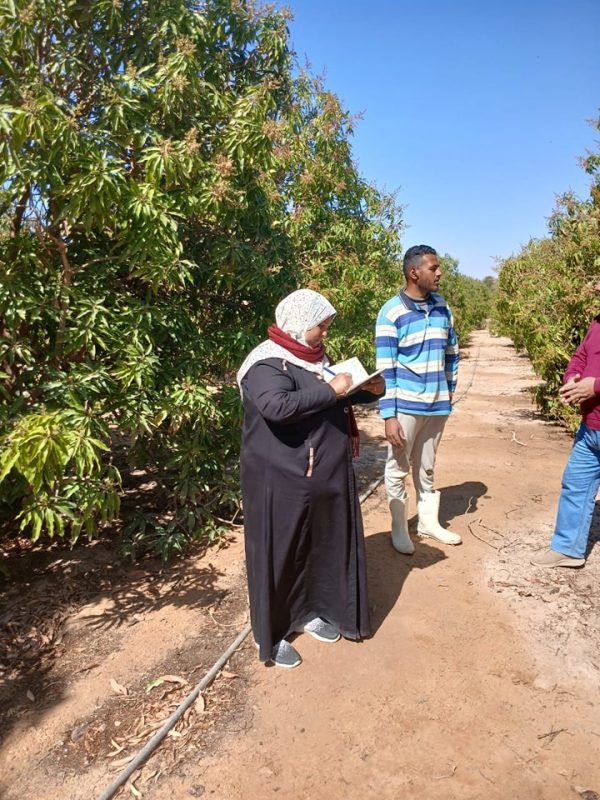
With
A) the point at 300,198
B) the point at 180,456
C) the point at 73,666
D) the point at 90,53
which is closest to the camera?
the point at 73,666

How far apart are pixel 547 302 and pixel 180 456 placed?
606 cm

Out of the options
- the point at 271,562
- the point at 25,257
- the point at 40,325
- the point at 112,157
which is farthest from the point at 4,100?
the point at 271,562

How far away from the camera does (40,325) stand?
327cm

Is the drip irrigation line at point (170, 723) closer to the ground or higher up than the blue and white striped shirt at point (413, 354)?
closer to the ground

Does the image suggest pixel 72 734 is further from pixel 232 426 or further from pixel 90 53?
pixel 90 53

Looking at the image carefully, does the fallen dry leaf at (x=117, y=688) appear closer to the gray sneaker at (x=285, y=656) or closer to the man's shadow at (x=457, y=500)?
the gray sneaker at (x=285, y=656)

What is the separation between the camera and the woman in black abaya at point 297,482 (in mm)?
2426

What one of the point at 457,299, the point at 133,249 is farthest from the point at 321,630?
the point at 457,299

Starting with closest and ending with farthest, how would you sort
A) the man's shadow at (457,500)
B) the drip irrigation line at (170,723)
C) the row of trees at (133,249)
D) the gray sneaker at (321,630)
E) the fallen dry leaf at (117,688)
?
the drip irrigation line at (170,723), the fallen dry leaf at (117,688), the row of trees at (133,249), the gray sneaker at (321,630), the man's shadow at (457,500)

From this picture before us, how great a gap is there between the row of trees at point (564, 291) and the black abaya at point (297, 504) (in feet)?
16.0

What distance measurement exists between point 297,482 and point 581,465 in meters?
2.03

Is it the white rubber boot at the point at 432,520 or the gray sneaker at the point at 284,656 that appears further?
the white rubber boot at the point at 432,520

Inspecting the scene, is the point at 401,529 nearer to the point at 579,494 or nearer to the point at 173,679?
the point at 579,494

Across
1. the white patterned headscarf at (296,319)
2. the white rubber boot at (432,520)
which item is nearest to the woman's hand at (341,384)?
the white patterned headscarf at (296,319)
